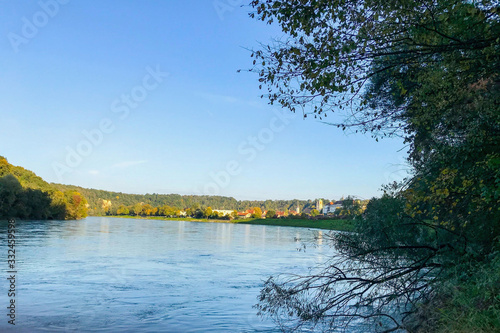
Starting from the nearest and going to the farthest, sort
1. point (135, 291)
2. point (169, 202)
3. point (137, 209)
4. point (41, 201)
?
point (135, 291) < point (41, 201) < point (137, 209) < point (169, 202)

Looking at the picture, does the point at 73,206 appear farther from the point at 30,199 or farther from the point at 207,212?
the point at 207,212

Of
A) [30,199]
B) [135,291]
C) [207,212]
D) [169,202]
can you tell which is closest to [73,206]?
[30,199]

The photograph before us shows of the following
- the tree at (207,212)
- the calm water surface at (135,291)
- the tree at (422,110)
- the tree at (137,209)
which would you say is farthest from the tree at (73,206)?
the tree at (422,110)

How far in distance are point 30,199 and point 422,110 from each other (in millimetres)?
59091

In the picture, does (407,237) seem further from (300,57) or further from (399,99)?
(300,57)

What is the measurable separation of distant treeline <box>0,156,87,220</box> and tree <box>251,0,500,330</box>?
48593mm

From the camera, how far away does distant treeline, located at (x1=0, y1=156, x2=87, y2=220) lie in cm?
4978

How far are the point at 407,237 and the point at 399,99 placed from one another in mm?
2666

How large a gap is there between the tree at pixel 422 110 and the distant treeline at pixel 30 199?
1913 inches

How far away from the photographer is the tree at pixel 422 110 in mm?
5207

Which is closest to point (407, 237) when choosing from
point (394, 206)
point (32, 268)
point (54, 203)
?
point (394, 206)

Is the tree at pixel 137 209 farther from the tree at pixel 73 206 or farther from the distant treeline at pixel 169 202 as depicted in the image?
the tree at pixel 73 206

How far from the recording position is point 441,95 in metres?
5.97

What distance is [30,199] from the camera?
56125mm
